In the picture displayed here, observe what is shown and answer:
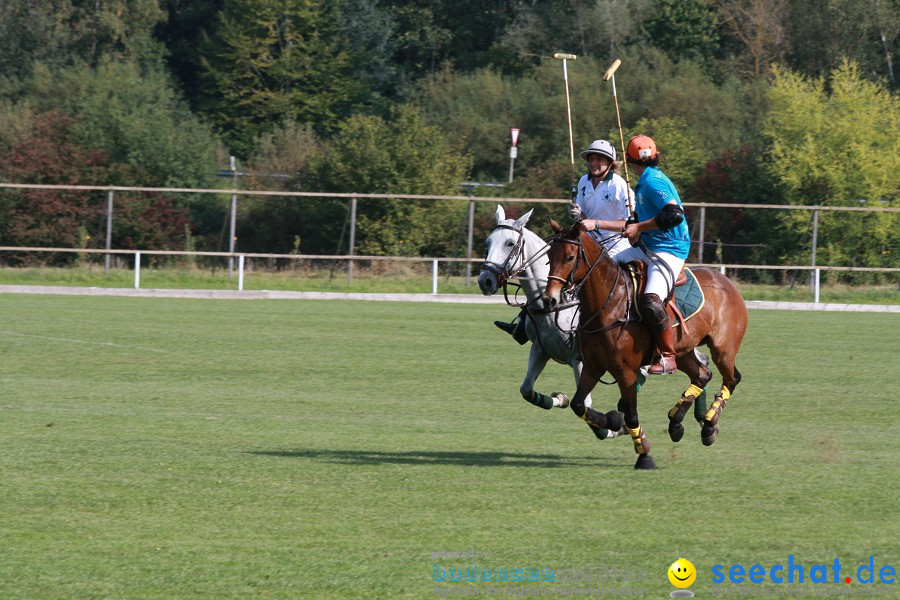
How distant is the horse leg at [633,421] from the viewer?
9.99 metres

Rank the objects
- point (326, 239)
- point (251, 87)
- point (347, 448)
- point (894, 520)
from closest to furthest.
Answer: point (894, 520) < point (347, 448) < point (326, 239) < point (251, 87)

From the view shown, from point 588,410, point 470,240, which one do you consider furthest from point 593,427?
point 470,240

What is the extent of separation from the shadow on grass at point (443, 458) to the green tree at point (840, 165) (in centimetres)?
2835

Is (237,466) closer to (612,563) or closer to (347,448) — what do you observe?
(347,448)

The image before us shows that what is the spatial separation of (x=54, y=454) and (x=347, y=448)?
2.38 meters

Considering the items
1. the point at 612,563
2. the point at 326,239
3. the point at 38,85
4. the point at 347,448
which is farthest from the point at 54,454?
the point at 38,85

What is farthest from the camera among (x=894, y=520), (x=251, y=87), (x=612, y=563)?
(x=251, y=87)

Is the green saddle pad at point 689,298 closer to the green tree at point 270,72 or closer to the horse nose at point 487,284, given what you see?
the horse nose at point 487,284

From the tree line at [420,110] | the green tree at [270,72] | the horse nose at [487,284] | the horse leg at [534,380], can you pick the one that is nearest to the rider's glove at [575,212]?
the horse nose at [487,284]

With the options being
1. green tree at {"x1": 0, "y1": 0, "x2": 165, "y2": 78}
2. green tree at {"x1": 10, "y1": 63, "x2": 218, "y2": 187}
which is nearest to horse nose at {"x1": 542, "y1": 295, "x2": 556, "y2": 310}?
green tree at {"x1": 10, "y1": 63, "x2": 218, "y2": 187}

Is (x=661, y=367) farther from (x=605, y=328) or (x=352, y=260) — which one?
(x=352, y=260)

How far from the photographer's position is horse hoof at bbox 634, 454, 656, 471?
10.0 metres

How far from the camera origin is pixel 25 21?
66188 millimetres

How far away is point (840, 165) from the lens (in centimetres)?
3997
